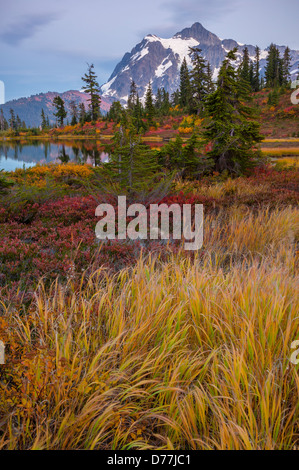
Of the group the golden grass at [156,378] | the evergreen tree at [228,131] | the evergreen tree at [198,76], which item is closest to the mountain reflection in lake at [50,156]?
the evergreen tree at [228,131]

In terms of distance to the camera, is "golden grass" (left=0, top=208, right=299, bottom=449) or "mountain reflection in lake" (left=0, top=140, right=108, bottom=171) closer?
"golden grass" (left=0, top=208, right=299, bottom=449)

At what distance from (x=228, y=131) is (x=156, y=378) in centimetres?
1101

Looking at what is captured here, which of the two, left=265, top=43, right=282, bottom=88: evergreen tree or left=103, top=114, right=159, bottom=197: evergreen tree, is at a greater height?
left=265, top=43, right=282, bottom=88: evergreen tree

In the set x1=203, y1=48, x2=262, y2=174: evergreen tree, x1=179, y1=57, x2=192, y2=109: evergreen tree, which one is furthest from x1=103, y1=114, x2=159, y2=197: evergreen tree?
x1=179, y1=57, x2=192, y2=109: evergreen tree

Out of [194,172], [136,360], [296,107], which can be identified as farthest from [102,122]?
[136,360]

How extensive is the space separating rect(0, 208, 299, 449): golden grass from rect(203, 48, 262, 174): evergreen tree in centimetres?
946

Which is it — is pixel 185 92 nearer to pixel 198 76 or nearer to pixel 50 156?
pixel 198 76

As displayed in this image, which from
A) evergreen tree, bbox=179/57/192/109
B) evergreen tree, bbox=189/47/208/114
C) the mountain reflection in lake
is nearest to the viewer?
the mountain reflection in lake

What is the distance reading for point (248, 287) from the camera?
2740 mm

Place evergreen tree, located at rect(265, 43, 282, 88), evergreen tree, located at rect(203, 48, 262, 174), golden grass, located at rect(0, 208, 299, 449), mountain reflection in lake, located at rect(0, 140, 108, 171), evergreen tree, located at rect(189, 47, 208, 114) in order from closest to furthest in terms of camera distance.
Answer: golden grass, located at rect(0, 208, 299, 449) → evergreen tree, located at rect(203, 48, 262, 174) → mountain reflection in lake, located at rect(0, 140, 108, 171) → evergreen tree, located at rect(189, 47, 208, 114) → evergreen tree, located at rect(265, 43, 282, 88)

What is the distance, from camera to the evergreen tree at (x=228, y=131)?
1129 centimetres

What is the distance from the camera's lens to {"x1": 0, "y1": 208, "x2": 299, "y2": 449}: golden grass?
5.38 feet

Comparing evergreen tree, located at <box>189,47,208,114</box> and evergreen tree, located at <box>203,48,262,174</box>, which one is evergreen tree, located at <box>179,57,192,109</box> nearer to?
evergreen tree, located at <box>189,47,208,114</box>

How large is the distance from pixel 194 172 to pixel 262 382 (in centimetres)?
1052
